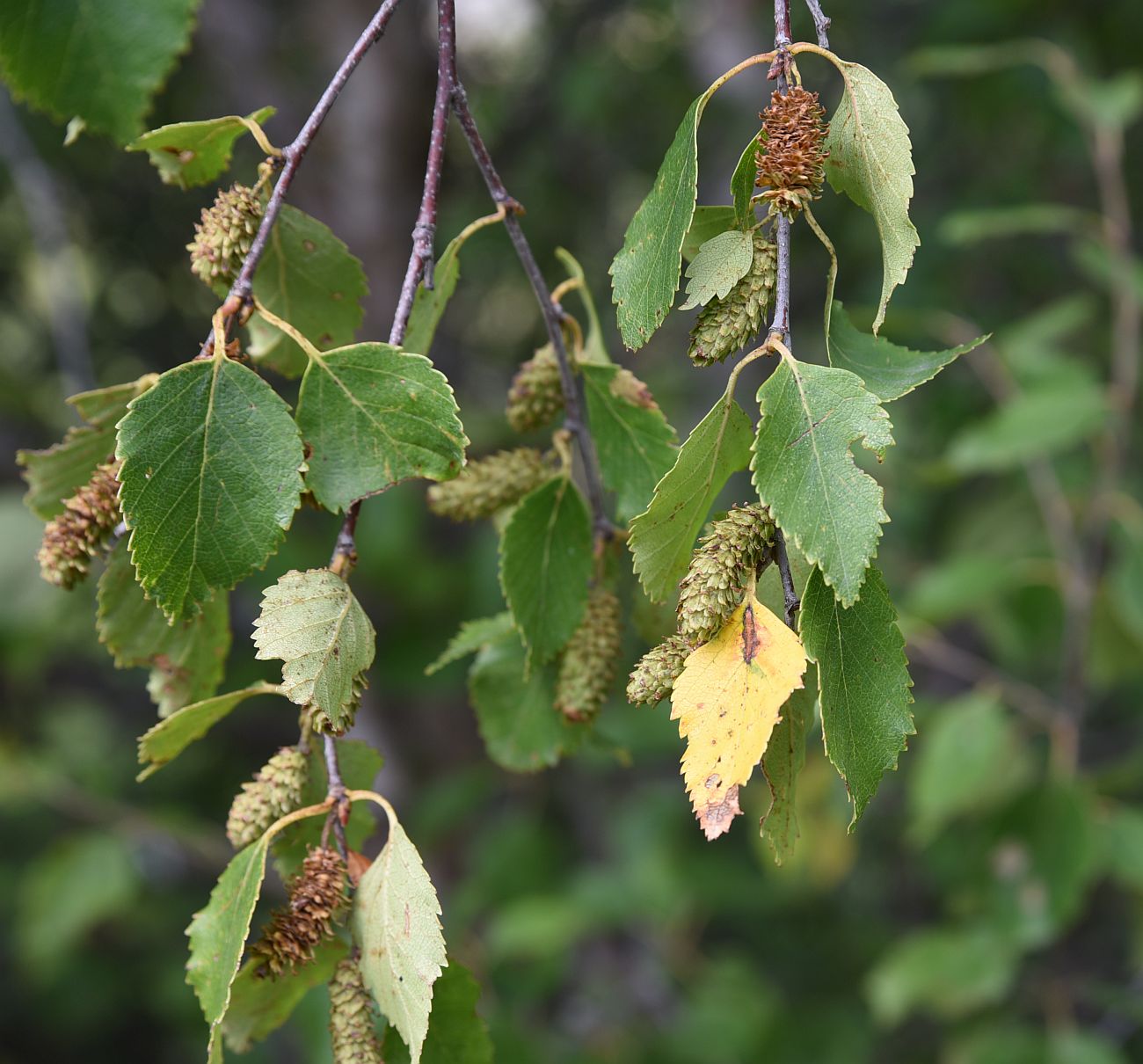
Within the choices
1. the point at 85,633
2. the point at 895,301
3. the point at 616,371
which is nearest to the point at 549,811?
the point at 85,633

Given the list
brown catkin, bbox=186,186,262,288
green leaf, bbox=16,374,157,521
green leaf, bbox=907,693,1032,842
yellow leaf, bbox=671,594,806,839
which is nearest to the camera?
yellow leaf, bbox=671,594,806,839

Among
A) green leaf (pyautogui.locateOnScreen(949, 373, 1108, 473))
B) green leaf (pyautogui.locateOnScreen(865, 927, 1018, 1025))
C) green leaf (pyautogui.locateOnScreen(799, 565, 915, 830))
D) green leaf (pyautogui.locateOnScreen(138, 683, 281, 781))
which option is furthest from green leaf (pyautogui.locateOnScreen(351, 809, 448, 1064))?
green leaf (pyautogui.locateOnScreen(865, 927, 1018, 1025))

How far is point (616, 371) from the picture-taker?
2.64 ft

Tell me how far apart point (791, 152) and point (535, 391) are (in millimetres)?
289

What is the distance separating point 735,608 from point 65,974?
3.38 meters

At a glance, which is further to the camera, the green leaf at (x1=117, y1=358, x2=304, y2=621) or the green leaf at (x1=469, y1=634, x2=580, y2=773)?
the green leaf at (x1=469, y1=634, x2=580, y2=773)

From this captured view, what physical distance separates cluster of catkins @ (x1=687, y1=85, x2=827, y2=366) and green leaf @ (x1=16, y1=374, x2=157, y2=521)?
1.33 feet

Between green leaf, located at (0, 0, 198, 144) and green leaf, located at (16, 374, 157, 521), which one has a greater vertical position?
green leaf, located at (0, 0, 198, 144)

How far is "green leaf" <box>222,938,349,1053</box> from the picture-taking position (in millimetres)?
699

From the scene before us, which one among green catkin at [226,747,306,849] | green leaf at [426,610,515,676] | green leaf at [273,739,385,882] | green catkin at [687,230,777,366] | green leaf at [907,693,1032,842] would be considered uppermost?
green catkin at [687,230,777,366]

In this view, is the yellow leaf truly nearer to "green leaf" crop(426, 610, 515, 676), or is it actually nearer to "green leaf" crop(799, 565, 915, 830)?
"green leaf" crop(799, 565, 915, 830)

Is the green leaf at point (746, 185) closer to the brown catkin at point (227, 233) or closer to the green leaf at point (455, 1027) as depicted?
the brown catkin at point (227, 233)

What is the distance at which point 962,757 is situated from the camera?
1.70m

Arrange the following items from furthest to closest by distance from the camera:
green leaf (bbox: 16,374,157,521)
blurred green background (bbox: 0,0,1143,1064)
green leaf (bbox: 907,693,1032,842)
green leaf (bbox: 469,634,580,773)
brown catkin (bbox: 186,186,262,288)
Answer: blurred green background (bbox: 0,0,1143,1064)
green leaf (bbox: 907,693,1032,842)
green leaf (bbox: 469,634,580,773)
green leaf (bbox: 16,374,157,521)
brown catkin (bbox: 186,186,262,288)
